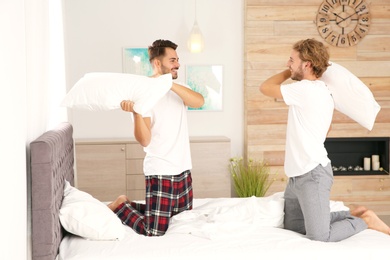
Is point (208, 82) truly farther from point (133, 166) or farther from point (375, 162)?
point (375, 162)

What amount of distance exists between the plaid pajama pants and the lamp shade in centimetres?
255

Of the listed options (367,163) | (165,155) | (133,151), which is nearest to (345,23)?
(367,163)

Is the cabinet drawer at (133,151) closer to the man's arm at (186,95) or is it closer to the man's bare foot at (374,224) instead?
the man's arm at (186,95)

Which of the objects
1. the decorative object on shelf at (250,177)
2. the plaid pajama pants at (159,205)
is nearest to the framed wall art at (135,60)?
the decorative object on shelf at (250,177)

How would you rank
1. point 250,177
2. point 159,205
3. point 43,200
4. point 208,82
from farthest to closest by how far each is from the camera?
point 208,82
point 250,177
point 159,205
point 43,200

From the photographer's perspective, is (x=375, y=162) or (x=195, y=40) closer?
(x=195, y=40)

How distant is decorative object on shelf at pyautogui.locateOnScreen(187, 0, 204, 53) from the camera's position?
571 centimetres

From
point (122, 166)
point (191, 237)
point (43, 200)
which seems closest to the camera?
point (43, 200)

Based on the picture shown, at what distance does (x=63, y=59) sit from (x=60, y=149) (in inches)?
77.8

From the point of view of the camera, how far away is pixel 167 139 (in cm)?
335

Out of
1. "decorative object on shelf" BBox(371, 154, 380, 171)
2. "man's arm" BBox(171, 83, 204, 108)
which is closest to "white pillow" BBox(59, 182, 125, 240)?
"man's arm" BBox(171, 83, 204, 108)

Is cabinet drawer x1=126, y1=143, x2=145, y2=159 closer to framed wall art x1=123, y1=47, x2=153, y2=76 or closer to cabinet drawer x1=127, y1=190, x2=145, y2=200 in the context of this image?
A: cabinet drawer x1=127, y1=190, x2=145, y2=200

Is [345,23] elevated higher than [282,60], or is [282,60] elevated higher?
[345,23]

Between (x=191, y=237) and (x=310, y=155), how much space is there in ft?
2.61
